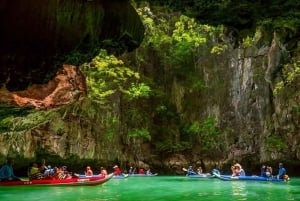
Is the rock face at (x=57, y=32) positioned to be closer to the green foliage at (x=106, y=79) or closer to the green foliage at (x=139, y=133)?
the green foliage at (x=106, y=79)

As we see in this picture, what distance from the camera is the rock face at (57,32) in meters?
6.59

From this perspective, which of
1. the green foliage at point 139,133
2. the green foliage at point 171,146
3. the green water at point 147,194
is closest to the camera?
the green water at point 147,194

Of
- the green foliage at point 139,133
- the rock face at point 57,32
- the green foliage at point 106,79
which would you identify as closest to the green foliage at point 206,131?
the green foliage at point 139,133

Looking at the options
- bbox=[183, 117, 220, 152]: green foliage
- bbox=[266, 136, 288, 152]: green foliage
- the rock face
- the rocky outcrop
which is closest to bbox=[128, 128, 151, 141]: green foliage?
bbox=[183, 117, 220, 152]: green foliage

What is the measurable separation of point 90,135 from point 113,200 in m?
14.2

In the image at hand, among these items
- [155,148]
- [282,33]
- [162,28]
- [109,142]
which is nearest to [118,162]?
[109,142]

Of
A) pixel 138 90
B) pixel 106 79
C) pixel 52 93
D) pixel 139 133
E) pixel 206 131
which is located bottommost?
pixel 52 93

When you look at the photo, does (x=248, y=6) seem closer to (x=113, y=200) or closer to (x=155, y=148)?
(x=113, y=200)

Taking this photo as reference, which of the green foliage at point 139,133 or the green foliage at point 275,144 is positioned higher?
the green foliage at point 139,133

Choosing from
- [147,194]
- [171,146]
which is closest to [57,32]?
[147,194]

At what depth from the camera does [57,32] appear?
6.87 metres

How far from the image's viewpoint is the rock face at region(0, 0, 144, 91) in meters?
6.59

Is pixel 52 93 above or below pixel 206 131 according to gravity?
below

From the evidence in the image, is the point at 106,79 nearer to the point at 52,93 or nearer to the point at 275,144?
the point at 275,144
